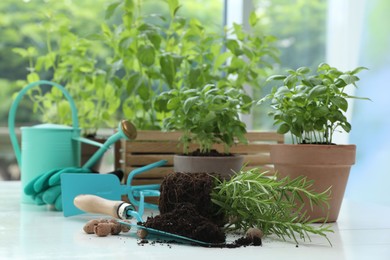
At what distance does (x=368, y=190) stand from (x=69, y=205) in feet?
5.64

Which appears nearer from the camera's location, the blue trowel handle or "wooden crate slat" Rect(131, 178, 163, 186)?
the blue trowel handle

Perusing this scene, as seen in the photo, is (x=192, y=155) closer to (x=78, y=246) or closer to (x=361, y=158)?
(x=78, y=246)

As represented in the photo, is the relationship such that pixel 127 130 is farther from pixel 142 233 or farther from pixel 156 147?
pixel 142 233

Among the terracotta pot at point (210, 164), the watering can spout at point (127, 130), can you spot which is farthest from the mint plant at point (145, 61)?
the terracotta pot at point (210, 164)

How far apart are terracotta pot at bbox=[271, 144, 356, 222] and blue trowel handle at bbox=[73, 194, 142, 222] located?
1.12ft

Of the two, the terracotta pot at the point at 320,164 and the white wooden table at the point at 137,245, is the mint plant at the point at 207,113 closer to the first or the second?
the terracotta pot at the point at 320,164

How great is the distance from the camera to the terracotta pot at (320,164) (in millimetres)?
1247

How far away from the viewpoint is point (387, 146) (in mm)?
A: 2570

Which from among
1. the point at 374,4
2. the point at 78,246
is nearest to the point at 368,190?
the point at 374,4

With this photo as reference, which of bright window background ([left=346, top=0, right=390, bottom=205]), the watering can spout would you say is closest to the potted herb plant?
the watering can spout

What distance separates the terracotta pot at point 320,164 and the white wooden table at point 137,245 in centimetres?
8

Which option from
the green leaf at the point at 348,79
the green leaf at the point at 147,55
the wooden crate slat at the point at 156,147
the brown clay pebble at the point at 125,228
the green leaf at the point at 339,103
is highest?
the green leaf at the point at 147,55

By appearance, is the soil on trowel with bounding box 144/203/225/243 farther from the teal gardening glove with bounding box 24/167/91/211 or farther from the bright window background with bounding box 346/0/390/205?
the bright window background with bounding box 346/0/390/205

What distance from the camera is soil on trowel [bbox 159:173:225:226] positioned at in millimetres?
1095
